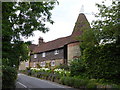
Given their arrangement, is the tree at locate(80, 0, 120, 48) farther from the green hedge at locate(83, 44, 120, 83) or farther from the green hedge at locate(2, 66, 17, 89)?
the green hedge at locate(2, 66, 17, 89)

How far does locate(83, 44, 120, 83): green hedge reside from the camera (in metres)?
18.8

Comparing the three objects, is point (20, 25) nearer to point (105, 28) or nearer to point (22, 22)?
point (22, 22)

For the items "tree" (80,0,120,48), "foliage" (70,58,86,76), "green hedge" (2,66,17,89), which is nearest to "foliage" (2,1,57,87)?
"green hedge" (2,66,17,89)

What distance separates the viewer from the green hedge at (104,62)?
18797 millimetres

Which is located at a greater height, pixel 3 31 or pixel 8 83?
pixel 3 31

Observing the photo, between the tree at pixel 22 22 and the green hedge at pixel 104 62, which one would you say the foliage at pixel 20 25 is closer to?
the tree at pixel 22 22

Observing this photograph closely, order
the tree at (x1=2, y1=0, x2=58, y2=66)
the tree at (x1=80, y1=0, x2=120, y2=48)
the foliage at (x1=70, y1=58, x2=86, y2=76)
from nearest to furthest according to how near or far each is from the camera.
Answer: the tree at (x1=2, y1=0, x2=58, y2=66)
the tree at (x1=80, y1=0, x2=120, y2=48)
the foliage at (x1=70, y1=58, x2=86, y2=76)

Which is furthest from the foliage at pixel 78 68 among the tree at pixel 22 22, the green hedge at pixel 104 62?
the tree at pixel 22 22

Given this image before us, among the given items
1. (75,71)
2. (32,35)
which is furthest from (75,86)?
(32,35)

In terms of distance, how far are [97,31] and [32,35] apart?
693 centimetres

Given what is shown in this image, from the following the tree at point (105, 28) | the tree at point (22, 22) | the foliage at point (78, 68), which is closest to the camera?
the tree at point (22, 22)

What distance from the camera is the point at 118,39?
60.6 ft

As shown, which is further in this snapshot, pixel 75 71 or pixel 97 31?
pixel 75 71

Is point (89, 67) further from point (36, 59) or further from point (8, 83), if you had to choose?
point (36, 59)
